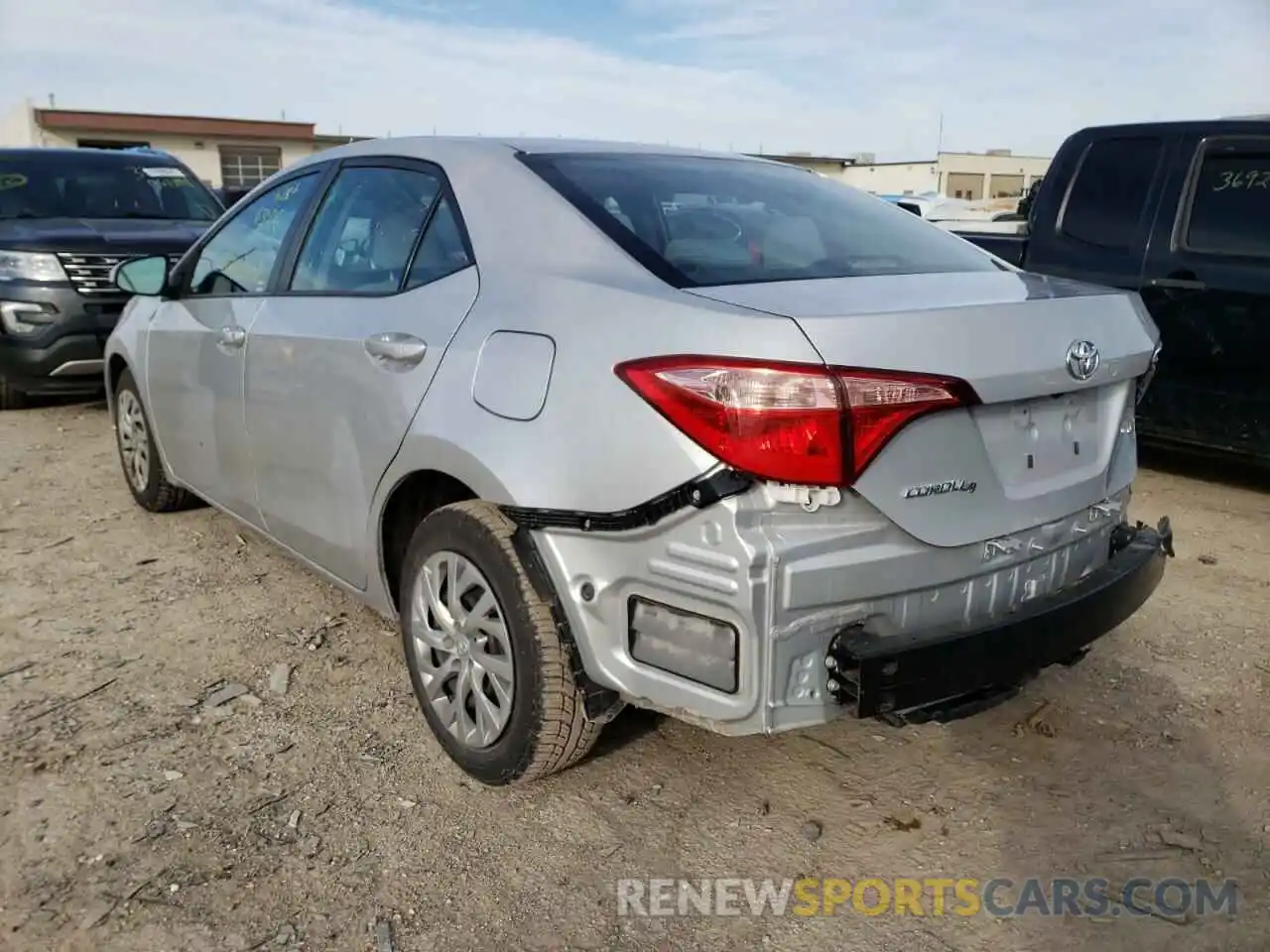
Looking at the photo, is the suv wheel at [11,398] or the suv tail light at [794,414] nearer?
the suv tail light at [794,414]

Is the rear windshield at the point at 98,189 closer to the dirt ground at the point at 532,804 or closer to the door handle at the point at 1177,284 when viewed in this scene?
the dirt ground at the point at 532,804

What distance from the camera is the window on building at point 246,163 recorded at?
35.1m

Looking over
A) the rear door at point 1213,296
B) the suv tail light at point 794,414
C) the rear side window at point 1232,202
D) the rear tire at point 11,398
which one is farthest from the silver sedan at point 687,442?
the rear tire at point 11,398

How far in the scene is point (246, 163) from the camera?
35594 millimetres

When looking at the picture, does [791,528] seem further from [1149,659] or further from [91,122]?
[91,122]

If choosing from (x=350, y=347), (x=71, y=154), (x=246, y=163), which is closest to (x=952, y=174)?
(x=246, y=163)

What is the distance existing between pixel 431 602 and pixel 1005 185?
1370 inches

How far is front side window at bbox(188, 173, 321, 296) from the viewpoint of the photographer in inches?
144

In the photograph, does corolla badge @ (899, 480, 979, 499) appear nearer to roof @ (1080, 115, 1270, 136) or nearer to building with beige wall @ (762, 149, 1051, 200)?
roof @ (1080, 115, 1270, 136)

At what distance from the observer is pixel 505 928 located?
2.30m

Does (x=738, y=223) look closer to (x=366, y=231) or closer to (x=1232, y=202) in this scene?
(x=366, y=231)

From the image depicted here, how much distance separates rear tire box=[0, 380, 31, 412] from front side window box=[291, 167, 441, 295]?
209 inches

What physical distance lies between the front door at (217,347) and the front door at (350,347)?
16cm

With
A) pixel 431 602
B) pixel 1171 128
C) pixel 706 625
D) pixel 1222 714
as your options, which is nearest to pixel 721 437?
pixel 706 625
